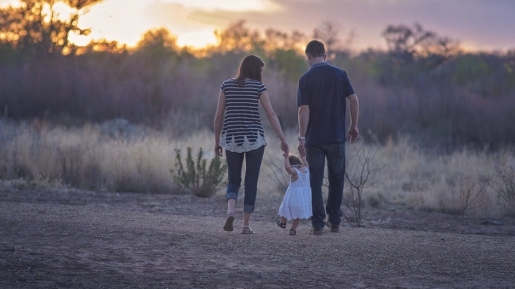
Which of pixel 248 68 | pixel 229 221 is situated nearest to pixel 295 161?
pixel 229 221

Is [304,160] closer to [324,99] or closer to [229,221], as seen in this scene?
[324,99]

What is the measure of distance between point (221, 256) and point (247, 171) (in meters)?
1.51

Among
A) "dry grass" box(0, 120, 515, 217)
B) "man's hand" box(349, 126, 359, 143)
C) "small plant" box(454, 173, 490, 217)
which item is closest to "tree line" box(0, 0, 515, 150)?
"dry grass" box(0, 120, 515, 217)

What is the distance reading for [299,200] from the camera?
880 cm

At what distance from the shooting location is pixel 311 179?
8.99 metres

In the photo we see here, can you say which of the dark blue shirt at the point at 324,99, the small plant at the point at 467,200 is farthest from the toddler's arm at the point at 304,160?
the small plant at the point at 467,200

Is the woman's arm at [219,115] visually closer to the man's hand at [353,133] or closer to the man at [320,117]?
the man at [320,117]

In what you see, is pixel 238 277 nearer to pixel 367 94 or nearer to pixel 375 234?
pixel 375 234

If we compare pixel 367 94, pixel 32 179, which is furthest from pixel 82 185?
pixel 367 94

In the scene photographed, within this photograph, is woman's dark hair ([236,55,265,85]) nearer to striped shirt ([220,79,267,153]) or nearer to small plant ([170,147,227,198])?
striped shirt ([220,79,267,153])

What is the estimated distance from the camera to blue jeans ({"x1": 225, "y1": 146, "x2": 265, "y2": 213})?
874 cm

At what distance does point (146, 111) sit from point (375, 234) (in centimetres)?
1943

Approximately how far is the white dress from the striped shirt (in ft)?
1.94

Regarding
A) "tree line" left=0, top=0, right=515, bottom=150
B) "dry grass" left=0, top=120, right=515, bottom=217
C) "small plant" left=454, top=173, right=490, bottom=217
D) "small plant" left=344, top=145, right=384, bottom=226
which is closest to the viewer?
"small plant" left=344, top=145, right=384, bottom=226
